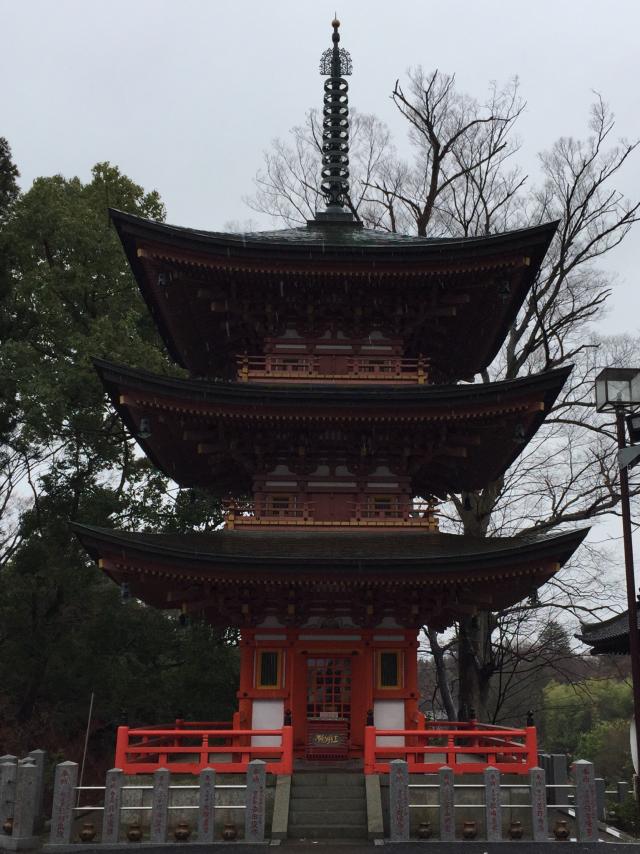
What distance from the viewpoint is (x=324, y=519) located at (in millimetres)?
16578

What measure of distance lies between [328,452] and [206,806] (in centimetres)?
734

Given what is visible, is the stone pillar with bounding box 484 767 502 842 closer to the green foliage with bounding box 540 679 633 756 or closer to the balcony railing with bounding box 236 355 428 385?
the balcony railing with bounding box 236 355 428 385

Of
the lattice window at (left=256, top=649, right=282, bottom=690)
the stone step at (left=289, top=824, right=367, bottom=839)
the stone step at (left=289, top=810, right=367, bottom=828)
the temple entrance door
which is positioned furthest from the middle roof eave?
the stone step at (left=289, top=824, right=367, bottom=839)

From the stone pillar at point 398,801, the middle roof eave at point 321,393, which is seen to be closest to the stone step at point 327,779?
the stone pillar at point 398,801

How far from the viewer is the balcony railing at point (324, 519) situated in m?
16.3

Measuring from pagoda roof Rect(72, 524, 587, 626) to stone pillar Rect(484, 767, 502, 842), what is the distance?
3.32 meters

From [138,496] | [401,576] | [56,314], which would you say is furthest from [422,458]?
[56,314]

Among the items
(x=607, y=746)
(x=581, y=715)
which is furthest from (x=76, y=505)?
(x=581, y=715)

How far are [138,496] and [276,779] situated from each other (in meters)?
18.0

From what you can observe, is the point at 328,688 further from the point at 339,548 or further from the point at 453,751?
the point at 453,751

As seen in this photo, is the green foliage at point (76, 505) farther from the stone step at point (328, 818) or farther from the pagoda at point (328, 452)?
the stone step at point (328, 818)

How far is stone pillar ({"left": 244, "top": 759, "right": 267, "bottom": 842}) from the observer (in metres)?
12.4

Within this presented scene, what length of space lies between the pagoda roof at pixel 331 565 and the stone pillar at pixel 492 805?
332cm

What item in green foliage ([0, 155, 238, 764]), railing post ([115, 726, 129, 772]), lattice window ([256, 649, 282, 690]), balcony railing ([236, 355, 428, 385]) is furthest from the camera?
green foliage ([0, 155, 238, 764])
